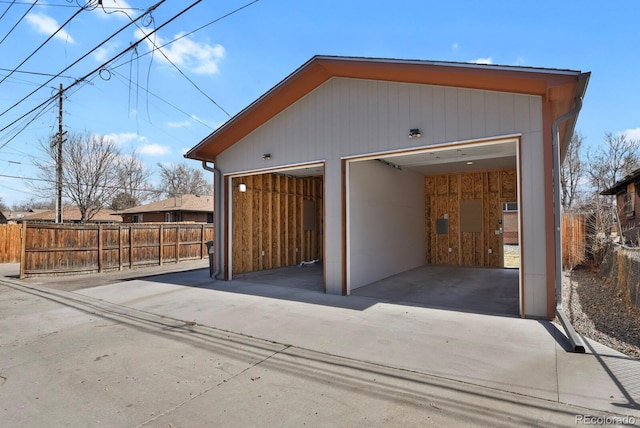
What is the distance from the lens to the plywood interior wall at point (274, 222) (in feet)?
31.1

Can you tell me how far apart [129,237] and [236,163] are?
590 cm

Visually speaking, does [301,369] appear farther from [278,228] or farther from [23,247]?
[23,247]

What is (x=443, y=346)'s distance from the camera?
392cm

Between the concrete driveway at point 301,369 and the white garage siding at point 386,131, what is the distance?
1.28 m

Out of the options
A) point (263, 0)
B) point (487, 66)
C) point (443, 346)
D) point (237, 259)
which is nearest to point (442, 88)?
point (487, 66)

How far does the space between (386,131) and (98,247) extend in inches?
392

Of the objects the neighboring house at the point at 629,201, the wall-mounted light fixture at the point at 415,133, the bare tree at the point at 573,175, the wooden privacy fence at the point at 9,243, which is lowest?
the wooden privacy fence at the point at 9,243

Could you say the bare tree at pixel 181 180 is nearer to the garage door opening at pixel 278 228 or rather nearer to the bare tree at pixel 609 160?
the garage door opening at pixel 278 228

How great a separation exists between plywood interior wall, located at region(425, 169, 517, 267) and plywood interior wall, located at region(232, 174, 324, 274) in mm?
4109

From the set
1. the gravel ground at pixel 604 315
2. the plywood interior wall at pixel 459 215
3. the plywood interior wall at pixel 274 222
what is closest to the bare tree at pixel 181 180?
the plywood interior wall at pixel 274 222

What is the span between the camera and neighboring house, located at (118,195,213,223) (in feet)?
74.2

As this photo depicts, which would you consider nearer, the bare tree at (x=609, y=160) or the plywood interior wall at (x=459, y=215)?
the plywood interior wall at (x=459, y=215)

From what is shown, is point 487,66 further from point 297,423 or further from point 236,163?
point 236,163

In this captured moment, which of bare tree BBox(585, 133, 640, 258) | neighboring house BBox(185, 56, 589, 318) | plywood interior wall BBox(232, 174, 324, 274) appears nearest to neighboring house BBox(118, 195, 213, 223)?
plywood interior wall BBox(232, 174, 324, 274)
